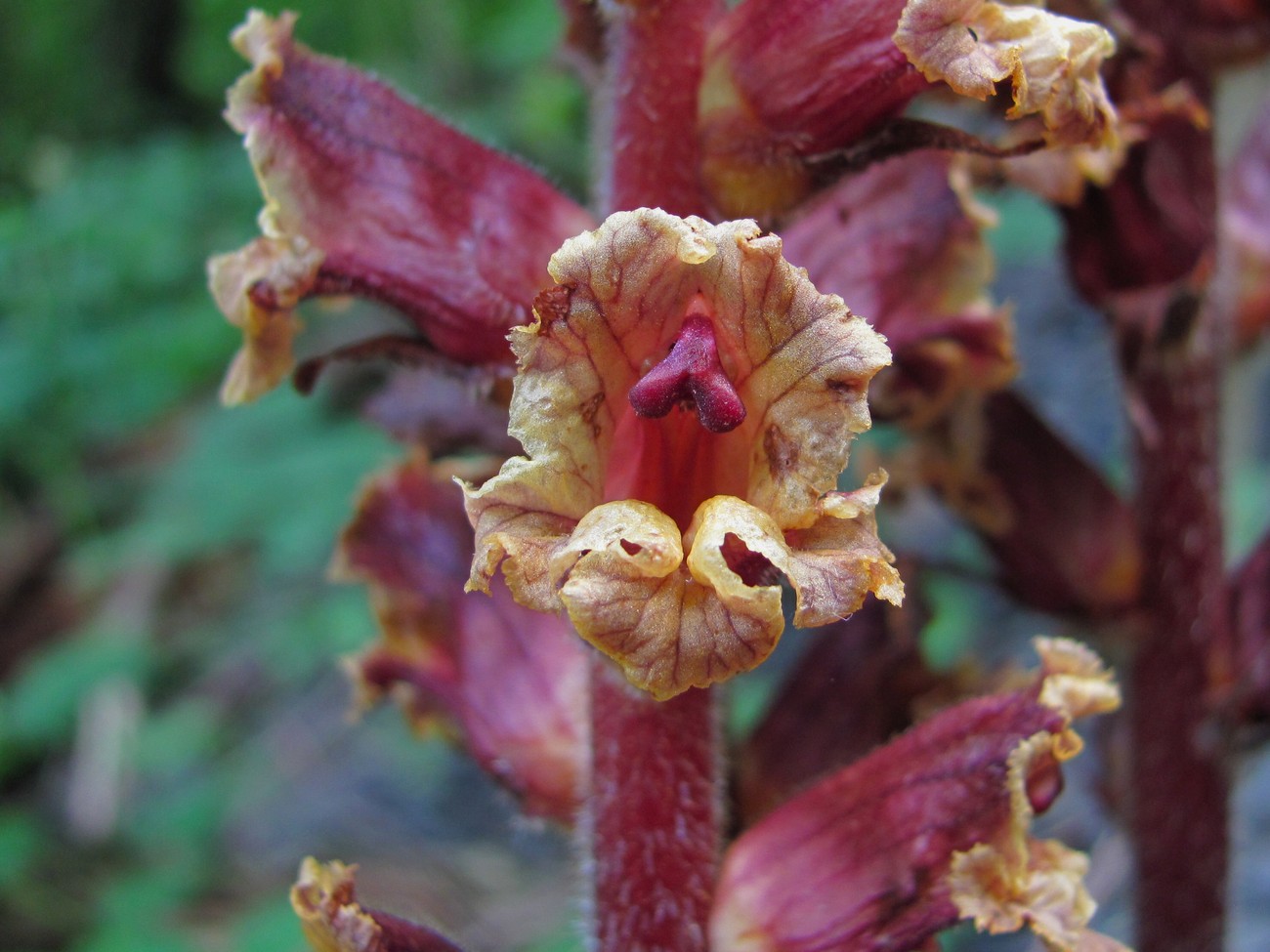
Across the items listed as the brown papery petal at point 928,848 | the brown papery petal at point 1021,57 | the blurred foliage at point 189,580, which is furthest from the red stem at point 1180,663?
the blurred foliage at point 189,580

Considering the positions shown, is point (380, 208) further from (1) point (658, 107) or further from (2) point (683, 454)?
(2) point (683, 454)

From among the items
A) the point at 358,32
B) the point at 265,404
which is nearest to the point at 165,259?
the point at 265,404

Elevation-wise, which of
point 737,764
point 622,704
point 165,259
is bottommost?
point 737,764

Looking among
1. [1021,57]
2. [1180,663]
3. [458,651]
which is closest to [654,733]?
[458,651]

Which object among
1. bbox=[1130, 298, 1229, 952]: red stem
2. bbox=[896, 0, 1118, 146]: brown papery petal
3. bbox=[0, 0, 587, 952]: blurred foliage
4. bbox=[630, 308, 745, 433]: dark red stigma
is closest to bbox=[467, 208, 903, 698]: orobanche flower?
bbox=[630, 308, 745, 433]: dark red stigma

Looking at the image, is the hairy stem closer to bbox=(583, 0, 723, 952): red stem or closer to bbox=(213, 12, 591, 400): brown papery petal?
bbox=(583, 0, 723, 952): red stem

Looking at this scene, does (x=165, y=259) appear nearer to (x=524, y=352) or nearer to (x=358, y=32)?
(x=358, y=32)
